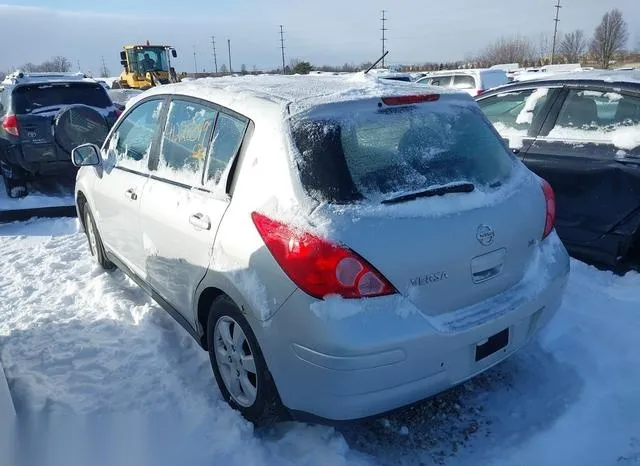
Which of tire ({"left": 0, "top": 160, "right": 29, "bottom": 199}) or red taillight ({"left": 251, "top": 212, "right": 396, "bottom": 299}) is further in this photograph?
tire ({"left": 0, "top": 160, "right": 29, "bottom": 199})

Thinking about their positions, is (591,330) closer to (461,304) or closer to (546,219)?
(546,219)

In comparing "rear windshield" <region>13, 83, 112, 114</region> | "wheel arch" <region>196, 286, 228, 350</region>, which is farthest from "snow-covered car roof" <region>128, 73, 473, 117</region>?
"rear windshield" <region>13, 83, 112, 114</region>

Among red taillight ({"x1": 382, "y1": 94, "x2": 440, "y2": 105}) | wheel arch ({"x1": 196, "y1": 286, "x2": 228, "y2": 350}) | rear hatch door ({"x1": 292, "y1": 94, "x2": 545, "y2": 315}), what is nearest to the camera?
rear hatch door ({"x1": 292, "y1": 94, "x2": 545, "y2": 315})

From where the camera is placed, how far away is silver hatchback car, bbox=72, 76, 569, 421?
2193 mm

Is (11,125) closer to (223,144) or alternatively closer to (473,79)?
(223,144)

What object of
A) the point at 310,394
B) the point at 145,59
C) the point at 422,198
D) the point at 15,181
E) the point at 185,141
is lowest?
the point at 15,181

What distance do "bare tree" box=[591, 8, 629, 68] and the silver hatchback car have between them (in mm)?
57558

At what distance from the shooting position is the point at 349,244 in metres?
2.18

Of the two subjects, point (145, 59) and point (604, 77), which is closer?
point (604, 77)

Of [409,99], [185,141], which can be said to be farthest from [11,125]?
[409,99]

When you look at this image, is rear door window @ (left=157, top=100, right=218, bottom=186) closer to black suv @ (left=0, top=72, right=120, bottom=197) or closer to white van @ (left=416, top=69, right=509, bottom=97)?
black suv @ (left=0, top=72, right=120, bottom=197)

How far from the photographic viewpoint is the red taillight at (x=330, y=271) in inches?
85.3

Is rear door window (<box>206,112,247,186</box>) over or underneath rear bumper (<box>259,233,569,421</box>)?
over

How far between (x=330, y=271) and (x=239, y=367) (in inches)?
35.6
